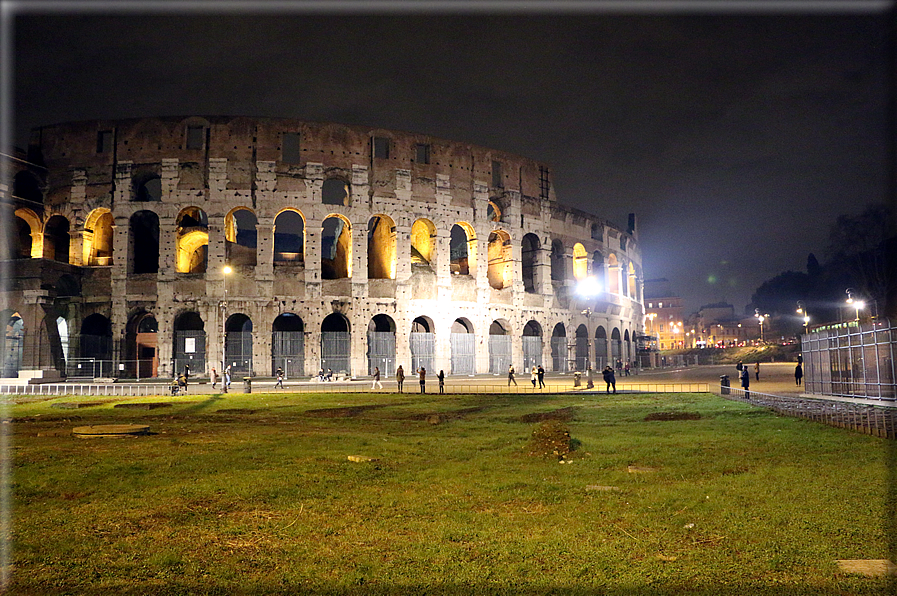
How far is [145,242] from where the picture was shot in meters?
41.2

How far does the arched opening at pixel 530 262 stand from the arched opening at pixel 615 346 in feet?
Result: 33.2

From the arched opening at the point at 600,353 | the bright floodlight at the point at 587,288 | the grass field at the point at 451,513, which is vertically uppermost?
the bright floodlight at the point at 587,288

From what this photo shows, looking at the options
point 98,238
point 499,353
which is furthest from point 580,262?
point 98,238

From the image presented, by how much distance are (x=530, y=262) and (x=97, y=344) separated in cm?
3114

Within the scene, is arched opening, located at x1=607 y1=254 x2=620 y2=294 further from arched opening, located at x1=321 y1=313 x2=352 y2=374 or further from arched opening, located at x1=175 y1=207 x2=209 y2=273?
arched opening, located at x1=175 y1=207 x2=209 y2=273

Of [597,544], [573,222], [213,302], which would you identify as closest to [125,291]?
[213,302]

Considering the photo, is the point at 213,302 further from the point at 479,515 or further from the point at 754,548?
the point at 754,548

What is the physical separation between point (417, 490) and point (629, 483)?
10.1 ft

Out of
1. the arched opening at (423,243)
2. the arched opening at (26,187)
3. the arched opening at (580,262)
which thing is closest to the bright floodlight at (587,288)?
the arched opening at (580,262)

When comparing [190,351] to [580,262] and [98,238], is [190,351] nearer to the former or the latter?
[98,238]

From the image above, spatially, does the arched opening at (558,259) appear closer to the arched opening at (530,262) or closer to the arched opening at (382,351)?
the arched opening at (530,262)

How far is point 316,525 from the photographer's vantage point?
6.81m

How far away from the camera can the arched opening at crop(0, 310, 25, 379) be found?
35656 millimetres

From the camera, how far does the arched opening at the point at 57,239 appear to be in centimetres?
3862
